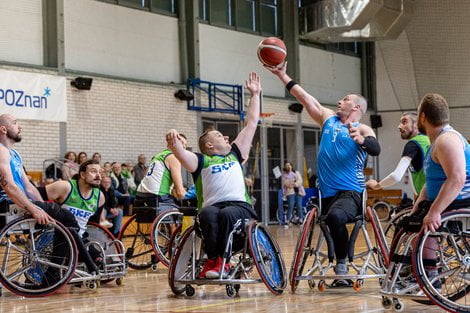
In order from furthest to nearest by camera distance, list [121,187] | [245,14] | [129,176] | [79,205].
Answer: [245,14] → [129,176] → [121,187] → [79,205]

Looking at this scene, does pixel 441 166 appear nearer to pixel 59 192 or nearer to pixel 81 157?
pixel 59 192

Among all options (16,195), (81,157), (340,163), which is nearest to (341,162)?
(340,163)

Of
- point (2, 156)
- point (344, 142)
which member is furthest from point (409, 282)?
point (2, 156)

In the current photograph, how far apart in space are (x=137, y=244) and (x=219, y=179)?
9.91 ft

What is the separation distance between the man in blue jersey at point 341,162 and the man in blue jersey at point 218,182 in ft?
1.78

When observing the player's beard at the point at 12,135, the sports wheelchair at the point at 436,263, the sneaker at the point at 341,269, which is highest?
the player's beard at the point at 12,135

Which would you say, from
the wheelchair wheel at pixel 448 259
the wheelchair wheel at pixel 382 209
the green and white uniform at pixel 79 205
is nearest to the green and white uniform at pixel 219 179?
the green and white uniform at pixel 79 205

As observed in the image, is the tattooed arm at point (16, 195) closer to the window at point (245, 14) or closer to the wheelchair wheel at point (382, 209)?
the window at point (245, 14)

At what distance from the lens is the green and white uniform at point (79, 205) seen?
21.2 feet

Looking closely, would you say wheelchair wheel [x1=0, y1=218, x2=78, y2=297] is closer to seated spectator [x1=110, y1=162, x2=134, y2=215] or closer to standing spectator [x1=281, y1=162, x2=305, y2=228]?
seated spectator [x1=110, y1=162, x2=134, y2=215]

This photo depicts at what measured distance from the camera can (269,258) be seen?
18.9 ft

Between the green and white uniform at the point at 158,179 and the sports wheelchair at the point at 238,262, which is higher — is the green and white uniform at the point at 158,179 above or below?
above

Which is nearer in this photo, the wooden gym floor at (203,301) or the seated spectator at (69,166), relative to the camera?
the wooden gym floor at (203,301)

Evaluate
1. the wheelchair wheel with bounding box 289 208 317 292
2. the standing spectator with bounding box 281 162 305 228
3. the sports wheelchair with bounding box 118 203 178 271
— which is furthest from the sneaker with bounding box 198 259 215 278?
the standing spectator with bounding box 281 162 305 228
